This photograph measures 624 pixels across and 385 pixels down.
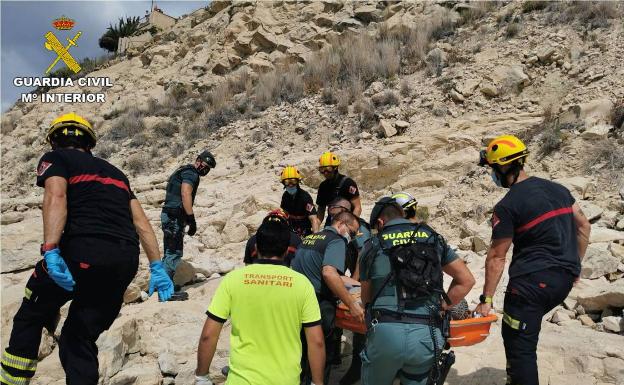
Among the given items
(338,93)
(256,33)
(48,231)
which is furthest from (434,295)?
(256,33)

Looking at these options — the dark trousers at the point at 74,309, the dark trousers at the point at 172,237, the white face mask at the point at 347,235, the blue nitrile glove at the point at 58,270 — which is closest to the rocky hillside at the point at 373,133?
the dark trousers at the point at 172,237

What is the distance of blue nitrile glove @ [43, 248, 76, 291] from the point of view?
8.05 ft

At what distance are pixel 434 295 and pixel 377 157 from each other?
270 inches

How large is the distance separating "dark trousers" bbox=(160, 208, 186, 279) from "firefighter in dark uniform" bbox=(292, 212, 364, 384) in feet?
8.13

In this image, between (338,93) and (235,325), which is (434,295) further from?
(338,93)

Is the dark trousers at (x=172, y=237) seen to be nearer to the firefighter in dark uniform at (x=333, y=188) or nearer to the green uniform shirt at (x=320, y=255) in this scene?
the firefighter in dark uniform at (x=333, y=188)

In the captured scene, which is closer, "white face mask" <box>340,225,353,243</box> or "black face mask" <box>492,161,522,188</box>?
"black face mask" <box>492,161,522,188</box>

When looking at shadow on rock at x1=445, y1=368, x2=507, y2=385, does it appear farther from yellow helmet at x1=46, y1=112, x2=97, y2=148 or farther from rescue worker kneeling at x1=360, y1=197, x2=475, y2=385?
yellow helmet at x1=46, y1=112, x2=97, y2=148

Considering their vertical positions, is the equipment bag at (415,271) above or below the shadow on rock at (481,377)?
above

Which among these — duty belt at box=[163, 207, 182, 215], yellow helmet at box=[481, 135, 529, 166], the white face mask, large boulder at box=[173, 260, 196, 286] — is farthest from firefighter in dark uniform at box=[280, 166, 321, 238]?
yellow helmet at box=[481, 135, 529, 166]

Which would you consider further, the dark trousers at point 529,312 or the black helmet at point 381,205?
the black helmet at point 381,205

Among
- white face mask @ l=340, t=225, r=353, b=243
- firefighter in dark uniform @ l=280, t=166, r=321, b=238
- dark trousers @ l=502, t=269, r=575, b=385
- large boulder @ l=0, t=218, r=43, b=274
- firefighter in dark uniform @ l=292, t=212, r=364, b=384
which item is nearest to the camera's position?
dark trousers @ l=502, t=269, r=575, b=385

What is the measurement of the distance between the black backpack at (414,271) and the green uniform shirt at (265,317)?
519mm

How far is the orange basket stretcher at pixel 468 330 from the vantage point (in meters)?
2.96
